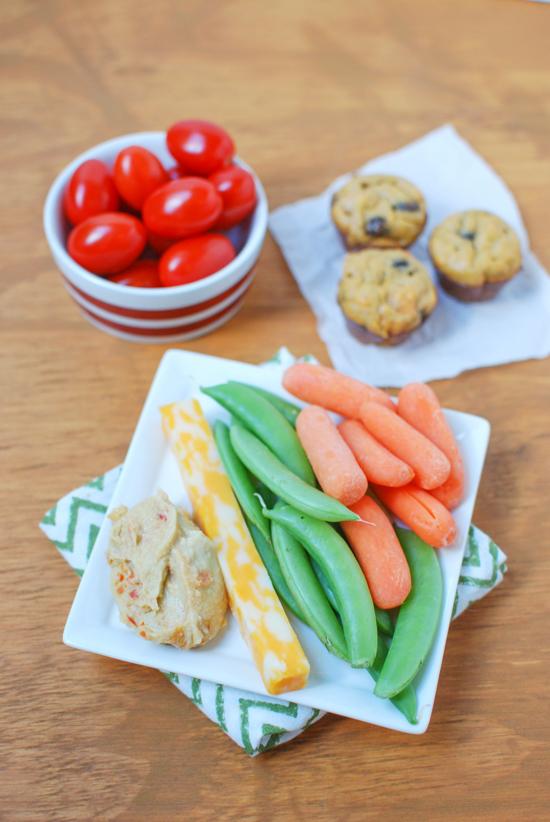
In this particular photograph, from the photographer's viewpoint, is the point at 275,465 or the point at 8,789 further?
the point at 275,465

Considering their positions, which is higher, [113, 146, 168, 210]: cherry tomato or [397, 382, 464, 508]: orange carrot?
[113, 146, 168, 210]: cherry tomato

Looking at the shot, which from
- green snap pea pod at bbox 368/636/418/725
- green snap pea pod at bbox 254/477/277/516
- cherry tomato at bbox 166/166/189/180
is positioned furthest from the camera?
cherry tomato at bbox 166/166/189/180

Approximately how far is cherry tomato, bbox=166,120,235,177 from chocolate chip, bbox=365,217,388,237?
1.09ft

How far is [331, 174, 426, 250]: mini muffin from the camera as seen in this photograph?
176 cm

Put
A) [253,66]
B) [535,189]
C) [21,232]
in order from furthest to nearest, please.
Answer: [253,66]
[535,189]
[21,232]

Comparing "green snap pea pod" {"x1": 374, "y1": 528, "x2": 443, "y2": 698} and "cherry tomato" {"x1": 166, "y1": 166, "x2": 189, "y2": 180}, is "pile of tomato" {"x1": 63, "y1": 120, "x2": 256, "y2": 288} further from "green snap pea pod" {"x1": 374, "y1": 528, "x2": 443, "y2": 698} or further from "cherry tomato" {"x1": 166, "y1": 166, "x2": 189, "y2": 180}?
"green snap pea pod" {"x1": 374, "y1": 528, "x2": 443, "y2": 698}

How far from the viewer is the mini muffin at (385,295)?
164 cm

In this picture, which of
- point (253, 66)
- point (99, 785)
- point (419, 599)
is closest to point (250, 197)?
point (253, 66)

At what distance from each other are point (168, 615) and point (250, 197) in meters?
0.86

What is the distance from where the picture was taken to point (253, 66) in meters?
2.16

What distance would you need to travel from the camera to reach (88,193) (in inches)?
62.6

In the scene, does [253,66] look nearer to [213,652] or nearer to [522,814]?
[213,652]

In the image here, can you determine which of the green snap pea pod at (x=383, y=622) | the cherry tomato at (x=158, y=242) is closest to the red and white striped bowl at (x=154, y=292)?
the cherry tomato at (x=158, y=242)

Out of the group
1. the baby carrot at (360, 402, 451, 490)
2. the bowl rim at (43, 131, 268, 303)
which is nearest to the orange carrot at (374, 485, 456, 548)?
the baby carrot at (360, 402, 451, 490)
